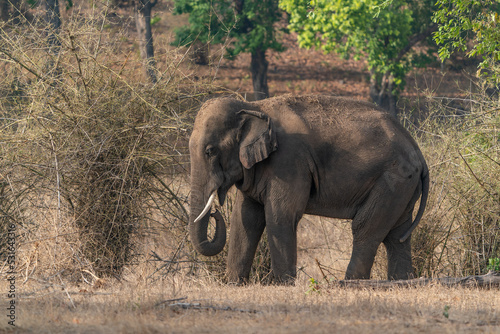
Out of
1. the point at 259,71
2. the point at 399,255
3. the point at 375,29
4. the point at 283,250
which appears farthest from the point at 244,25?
the point at 283,250

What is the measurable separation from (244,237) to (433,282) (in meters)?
2.40

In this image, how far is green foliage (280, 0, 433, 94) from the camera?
2341 cm

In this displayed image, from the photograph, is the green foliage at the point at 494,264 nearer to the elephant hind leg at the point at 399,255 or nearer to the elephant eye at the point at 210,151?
the elephant hind leg at the point at 399,255

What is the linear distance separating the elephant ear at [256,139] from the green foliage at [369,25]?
47.1 ft

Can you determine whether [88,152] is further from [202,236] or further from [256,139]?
[256,139]

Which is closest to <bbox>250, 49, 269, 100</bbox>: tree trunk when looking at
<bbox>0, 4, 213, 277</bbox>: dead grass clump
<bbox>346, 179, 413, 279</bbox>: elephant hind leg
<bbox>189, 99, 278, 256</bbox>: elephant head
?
<bbox>0, 4, 213, 277</bbox>: dead grass clump

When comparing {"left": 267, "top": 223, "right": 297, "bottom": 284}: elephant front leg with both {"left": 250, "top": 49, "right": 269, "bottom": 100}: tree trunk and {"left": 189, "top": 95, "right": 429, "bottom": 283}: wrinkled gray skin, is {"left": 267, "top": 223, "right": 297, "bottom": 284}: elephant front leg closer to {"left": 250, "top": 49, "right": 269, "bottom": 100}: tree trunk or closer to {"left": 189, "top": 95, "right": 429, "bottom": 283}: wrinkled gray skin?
{"left": 189, "top": 95, "right": 429, "bottom": 283}: wrinkled gray skin

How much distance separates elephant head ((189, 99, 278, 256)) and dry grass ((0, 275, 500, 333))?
2.79 ft

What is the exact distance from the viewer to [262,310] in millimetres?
6852

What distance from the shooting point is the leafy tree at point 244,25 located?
2703cm

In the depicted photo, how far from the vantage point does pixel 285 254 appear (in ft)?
28.5

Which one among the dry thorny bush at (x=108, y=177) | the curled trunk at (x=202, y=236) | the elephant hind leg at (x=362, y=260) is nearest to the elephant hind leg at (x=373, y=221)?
the elephant hind leg at (x=362, y=260)

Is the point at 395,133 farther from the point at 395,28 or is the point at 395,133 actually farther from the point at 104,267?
the point at 395,28

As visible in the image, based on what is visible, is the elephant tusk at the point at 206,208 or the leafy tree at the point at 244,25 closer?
the elephant tusk at the point at 206,208
